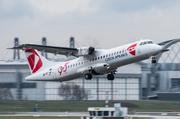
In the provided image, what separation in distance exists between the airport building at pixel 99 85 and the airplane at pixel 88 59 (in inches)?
960

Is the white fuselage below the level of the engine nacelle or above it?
below

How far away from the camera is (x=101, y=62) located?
2555cm

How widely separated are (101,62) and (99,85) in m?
38.4

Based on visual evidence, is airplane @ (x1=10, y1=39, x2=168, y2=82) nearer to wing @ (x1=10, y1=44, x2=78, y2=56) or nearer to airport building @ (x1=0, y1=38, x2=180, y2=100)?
wing @ (x1=10, y1=44, x2=78, y2=56)

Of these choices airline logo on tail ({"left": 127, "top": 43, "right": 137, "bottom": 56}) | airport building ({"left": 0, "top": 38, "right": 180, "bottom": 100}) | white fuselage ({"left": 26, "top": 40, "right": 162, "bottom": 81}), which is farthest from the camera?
airport building ({"left": 0, "top": 38, "right": 180, "bottom": 100})

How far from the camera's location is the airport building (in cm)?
5619

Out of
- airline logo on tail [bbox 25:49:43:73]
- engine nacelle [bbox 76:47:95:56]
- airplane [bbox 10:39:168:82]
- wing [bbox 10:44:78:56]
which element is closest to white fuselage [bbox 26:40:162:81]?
airplane [bbox 10:39:168:82]

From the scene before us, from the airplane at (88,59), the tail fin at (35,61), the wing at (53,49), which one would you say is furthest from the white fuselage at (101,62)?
the wing at (53,49)

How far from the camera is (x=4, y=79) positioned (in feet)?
188

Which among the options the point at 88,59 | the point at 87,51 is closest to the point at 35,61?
the point at 88,59

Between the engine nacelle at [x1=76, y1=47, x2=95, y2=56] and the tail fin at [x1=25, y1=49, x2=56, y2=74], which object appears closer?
the engine nacelle at [x1=76, y1=47, x2=95, y2=56]

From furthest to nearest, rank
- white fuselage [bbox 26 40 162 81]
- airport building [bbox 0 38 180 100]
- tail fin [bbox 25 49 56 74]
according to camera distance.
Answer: airport building [bbox 0 38 180 100]
tail fin [bbox 25 49 56 74]
white fuselage [bbox 26 40 162 81]

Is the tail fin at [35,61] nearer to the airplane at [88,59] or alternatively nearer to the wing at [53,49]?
the airplane at [88,59]

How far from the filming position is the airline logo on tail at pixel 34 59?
30.7 metres
